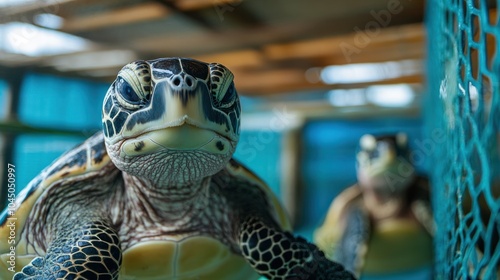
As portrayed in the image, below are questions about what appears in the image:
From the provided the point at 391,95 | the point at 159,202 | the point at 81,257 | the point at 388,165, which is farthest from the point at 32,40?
the point at 391,95

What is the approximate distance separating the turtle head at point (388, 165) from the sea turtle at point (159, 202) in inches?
46.6

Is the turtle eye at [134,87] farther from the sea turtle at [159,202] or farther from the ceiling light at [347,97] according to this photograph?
the ceiling light at [347,97]

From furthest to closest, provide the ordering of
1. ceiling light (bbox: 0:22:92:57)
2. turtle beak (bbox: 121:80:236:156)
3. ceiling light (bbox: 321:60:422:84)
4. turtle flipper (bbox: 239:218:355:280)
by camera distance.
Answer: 1. ceiling light (bbox: 321:60:422:84)
2. ceiling light (bbox: 0:22:92:57)
3. turtle flipper (bbox: 239:218:355:280)
4. turtle beak (bbox: 121:80:236:156)

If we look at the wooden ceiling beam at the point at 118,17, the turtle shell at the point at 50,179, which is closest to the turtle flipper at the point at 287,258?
the turtle shell at the point at 50,179

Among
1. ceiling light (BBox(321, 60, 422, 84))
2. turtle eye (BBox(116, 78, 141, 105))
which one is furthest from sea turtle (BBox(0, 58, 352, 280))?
ceiling light (BBox(321, 60, 422, 84))

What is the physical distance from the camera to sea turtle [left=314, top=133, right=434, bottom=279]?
208 centimetres

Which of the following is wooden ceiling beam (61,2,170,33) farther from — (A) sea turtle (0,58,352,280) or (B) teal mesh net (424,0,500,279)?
(B) teal mesh net (424,0,500,279)

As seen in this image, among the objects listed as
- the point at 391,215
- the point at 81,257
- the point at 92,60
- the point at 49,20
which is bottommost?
the point at 391,215

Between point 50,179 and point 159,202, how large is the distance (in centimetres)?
23

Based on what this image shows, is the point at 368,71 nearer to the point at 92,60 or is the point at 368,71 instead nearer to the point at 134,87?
the point at 92,60

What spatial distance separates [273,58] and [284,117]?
1461mm

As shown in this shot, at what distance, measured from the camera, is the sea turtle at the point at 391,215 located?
208 centimetres

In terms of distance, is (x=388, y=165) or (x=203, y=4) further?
(x=388, y=165)

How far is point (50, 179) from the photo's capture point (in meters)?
0.86
